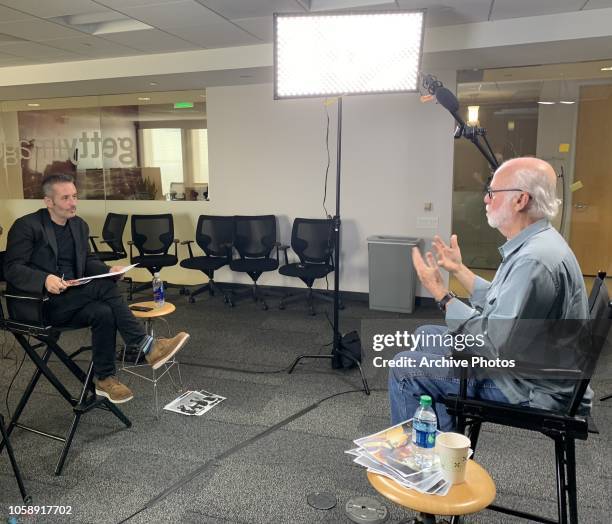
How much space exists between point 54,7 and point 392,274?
3.70 m

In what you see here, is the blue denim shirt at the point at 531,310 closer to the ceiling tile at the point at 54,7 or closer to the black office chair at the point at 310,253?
the black office chair at the point at 310,253

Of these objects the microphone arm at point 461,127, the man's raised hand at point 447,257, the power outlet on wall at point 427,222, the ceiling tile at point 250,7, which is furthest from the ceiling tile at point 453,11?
the man's raised hand at point 447,257

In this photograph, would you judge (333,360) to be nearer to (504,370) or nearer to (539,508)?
(539,508)

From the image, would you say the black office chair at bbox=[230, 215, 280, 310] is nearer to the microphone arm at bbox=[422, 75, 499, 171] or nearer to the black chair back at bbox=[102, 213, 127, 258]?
the black chair back at bbox=[102, 213, 127, 258]

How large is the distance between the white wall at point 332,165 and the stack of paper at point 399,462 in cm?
389

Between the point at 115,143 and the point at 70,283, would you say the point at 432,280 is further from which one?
the point at 115,143

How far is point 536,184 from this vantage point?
1866 mm

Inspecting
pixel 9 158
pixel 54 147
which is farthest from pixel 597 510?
pixel 9 158

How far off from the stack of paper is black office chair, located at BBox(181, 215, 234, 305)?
412cm

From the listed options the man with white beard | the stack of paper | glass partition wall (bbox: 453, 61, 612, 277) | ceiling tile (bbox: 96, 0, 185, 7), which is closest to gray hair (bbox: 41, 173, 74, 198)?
ceiling tile (bbox: 96, 0, 185, 7)

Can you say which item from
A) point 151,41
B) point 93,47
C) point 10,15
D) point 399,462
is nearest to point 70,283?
point 399,462

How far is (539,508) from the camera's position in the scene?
7.12ft

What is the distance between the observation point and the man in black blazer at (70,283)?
278cm

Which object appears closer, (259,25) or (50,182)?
(50,182)
